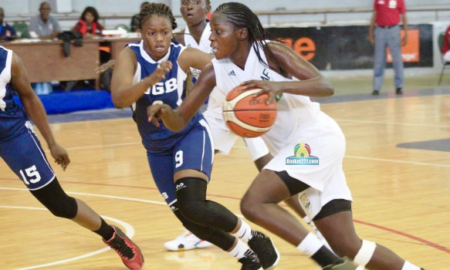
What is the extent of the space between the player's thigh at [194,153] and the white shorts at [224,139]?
0.93 metres

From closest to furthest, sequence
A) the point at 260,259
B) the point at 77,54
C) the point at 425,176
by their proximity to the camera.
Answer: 1. the point at 260,259
2. the point at 425,176
3. the point at 77,54

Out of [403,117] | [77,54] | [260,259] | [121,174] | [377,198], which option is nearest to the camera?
[260,259]

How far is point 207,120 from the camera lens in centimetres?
617

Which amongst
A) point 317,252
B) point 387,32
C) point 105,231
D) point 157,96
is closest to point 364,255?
point 317,252

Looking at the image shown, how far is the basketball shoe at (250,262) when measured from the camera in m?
4.81

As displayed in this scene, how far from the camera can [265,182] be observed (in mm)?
4051

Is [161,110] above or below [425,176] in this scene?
above

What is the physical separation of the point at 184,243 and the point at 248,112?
1.85 meters

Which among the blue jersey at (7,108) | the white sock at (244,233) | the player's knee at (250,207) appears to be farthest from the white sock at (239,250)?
the blue jersey at (7,108)

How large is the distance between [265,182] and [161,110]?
2.21 ft

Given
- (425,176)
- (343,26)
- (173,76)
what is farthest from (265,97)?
(343,26)

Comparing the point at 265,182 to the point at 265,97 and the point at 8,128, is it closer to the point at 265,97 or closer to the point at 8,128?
the point at 265,97

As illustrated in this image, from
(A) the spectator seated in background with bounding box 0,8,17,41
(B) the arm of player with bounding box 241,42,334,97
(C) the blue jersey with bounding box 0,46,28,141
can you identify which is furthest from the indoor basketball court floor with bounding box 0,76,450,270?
(A) the spectator seated in background with bounding box 0,8,17,41

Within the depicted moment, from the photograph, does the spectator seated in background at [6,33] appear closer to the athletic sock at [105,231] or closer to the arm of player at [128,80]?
the athletic sock at [105,231]
